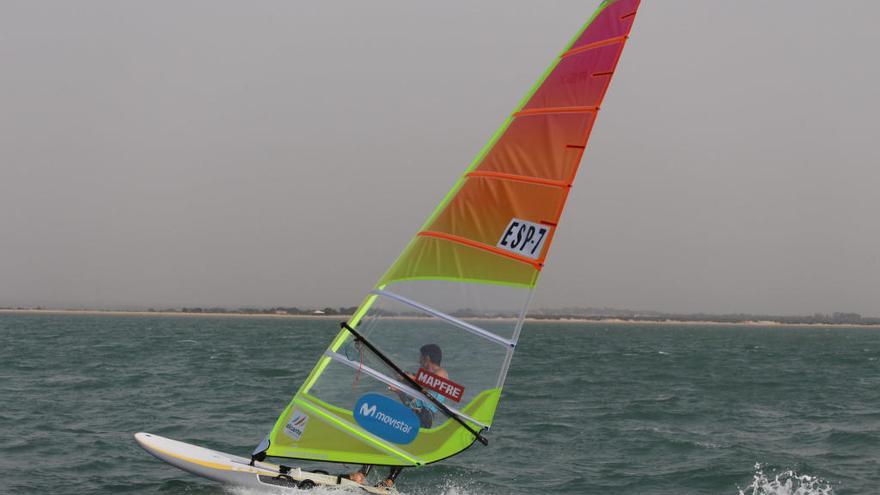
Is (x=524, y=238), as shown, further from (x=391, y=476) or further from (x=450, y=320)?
(x=391, y=476)

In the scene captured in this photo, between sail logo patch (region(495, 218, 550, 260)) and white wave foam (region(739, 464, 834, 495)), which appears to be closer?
sail logo patch (region(495, 218, 550, 260))

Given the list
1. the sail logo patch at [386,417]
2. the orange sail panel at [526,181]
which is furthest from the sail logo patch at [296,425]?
the orange sail panel at [526,181]

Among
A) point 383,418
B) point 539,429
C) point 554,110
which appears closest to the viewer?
point 554,110

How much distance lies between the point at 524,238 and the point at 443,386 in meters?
1.54

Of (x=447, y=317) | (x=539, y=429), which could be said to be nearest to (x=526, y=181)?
(x=447, y=317)

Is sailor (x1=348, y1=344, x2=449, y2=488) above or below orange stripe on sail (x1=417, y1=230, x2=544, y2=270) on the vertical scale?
below

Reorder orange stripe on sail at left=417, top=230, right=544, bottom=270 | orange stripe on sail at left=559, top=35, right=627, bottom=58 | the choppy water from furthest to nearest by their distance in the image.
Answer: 1. the choppy water
2. orange stripe on sail at left=417, top=230, right=544, bottom=270
3. orange stripe on sail at left=559, top=35, right=627, bottom=58

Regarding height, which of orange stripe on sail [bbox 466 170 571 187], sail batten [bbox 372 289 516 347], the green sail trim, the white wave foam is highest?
orange stripe on sail [bbox 466 170 571 187]

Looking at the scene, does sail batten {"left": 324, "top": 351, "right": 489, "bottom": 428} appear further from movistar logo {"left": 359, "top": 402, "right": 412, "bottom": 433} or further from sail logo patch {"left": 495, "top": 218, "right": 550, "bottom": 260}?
sail logo patch {"left": 495, "top": 218, "right": 550, "bottom": 260}

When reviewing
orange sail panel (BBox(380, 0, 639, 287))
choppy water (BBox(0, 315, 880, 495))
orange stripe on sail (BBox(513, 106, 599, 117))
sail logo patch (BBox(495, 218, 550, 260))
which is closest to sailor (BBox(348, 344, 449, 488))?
orange sail panel (BBox(380, 0, 639, 287))

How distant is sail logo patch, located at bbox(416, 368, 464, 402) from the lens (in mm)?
7555

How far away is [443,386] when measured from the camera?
7.57 meters

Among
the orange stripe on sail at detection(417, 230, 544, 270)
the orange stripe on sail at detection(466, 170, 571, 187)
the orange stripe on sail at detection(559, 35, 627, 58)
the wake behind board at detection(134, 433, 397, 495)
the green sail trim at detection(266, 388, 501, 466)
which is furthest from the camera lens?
the wake behind board at detection(134, 433, 397, 495)

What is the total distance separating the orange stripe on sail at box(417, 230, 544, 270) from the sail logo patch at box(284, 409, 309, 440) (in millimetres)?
1980
